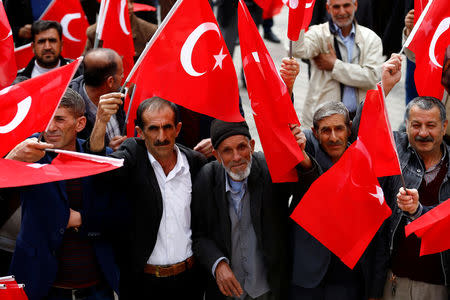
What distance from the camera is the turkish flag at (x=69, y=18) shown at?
692 cm

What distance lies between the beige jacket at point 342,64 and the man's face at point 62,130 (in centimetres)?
260

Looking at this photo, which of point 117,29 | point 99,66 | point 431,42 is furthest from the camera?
point 117,29

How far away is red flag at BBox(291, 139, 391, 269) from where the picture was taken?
408 centimetres

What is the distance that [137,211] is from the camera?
436 centimetres

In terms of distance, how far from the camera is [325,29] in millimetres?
6508

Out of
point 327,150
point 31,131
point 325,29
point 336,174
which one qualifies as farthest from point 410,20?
point 31,131

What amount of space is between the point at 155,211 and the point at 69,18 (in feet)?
10.7

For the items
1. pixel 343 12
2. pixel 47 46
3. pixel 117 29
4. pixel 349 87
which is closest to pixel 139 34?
pixel 47 46

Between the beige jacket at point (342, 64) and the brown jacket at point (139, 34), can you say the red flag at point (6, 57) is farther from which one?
the beige jacket at point (342, 64)

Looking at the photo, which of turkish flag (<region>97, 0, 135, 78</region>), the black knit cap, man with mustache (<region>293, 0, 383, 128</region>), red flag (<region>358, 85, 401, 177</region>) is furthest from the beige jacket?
red flag (<region>358, 85, 401, 177</region>)

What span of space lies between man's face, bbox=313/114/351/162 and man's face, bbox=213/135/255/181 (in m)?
0.51

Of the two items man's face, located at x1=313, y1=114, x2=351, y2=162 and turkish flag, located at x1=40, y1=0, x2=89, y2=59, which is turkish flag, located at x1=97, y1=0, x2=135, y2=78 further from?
man's face, located at x1=313, y1=114, x2=351, y2=162

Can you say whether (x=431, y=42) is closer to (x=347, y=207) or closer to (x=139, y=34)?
(x=347, y=207)

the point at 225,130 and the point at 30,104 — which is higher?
the point at 30,104
